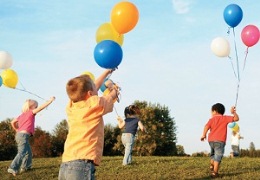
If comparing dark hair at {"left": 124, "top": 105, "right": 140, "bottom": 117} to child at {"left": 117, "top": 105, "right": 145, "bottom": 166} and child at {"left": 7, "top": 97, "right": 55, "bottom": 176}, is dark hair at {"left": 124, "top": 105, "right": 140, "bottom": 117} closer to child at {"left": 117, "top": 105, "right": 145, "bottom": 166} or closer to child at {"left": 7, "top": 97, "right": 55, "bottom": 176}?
child at {"left": 117, "top": 105, "right": 145, "bottom": 166}

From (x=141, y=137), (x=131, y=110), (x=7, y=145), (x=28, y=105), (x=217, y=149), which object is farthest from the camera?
(x=141, y=137)

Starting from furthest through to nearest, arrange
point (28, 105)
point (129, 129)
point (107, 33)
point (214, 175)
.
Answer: point (129, 129), point (28, 105), point (107, 33), point (214, 175)

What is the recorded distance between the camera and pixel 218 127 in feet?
32.7

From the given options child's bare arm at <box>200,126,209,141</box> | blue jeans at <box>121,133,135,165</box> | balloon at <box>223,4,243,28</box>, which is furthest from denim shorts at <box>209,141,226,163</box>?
balloon at <box>223,4,243,28</box>

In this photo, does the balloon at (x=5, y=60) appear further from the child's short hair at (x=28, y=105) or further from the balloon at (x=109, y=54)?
the balloon at (x=109, y=54)

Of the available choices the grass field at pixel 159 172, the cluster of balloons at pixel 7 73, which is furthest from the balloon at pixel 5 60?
the grass field at pixel 159 172

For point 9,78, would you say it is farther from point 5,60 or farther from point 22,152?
point 22,152

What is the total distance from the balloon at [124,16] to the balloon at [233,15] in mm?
3676

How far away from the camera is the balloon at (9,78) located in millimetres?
13508

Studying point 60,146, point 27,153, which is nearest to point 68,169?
point 27,153

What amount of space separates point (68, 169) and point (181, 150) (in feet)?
131

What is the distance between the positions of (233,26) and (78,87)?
8244 mm

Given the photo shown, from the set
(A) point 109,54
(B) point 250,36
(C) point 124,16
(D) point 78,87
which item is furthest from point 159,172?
(D) point 78,87

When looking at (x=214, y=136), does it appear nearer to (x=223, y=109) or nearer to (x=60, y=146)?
(x=223, y=109)
